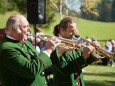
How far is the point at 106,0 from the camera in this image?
15662 cm

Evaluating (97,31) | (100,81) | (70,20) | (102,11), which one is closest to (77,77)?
(70,20)

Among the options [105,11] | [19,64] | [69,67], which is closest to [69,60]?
[69,67]

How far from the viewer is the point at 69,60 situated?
5215 mm

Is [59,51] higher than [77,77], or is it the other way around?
[59,51]

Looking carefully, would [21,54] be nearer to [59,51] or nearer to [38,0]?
[59,51]

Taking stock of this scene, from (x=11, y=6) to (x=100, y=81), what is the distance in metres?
26.1

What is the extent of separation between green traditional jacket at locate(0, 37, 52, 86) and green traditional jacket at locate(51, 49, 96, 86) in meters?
0.86

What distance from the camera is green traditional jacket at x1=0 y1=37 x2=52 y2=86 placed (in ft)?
13.5

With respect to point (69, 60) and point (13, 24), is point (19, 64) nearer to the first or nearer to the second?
point (13, 24)

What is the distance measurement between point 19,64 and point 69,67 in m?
1.17

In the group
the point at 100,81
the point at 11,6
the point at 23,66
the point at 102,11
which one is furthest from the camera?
the point at 102,11

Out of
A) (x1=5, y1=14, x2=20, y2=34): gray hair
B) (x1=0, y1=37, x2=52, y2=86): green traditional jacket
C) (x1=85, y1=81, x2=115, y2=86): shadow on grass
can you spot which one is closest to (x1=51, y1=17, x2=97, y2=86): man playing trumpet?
(x1=0, y1=37, x2=52, y2=86): green traditional jacket

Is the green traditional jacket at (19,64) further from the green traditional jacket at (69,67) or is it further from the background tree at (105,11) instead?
the background tree at (105,11)

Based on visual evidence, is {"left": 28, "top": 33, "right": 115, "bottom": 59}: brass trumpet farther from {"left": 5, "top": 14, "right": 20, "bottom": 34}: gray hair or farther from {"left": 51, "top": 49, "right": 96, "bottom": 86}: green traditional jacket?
{"left": 5, "top": 14, "right": 20, "bottom": 34}: gray hair
